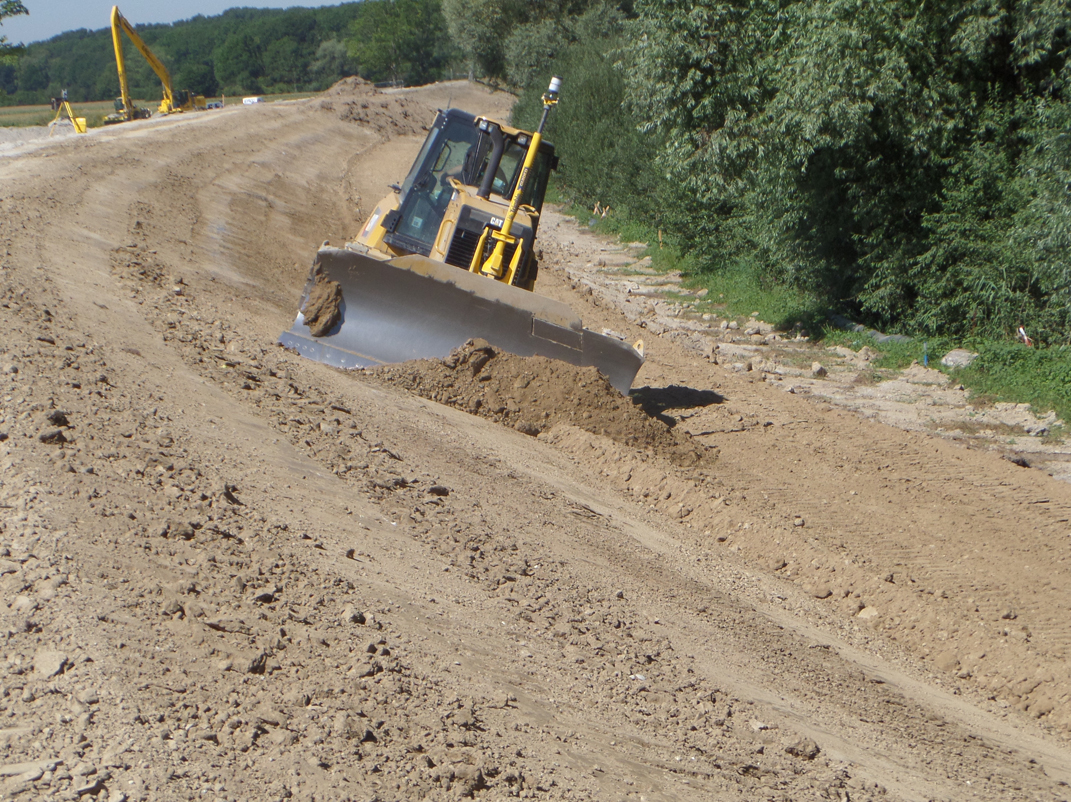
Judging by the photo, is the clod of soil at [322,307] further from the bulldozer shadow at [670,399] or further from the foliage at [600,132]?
the foliage at [600,132]

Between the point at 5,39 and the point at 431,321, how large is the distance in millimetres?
32704

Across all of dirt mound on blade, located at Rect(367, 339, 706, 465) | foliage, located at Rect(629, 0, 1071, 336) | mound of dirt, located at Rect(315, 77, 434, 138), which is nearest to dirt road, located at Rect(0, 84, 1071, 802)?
dirt mound on blade, located at Rect(367, 339, 706, 465)

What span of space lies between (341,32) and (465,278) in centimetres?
12910

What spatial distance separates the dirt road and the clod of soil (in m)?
0.53

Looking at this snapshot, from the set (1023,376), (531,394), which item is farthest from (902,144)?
(531,394)

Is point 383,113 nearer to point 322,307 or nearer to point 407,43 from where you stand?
point 322,307

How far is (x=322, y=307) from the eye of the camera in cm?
884

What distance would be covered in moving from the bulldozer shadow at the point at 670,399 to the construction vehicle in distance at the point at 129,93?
2748 centimetres

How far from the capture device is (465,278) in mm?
8719

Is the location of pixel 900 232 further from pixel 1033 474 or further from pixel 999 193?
pixel 1033 474

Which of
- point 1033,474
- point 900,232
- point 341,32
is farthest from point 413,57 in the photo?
point 1033,474

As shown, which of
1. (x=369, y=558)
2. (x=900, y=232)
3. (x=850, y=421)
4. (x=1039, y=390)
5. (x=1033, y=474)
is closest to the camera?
(x=369, y=558)

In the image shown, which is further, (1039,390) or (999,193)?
(999,193)

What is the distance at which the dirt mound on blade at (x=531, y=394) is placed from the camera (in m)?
8.41
